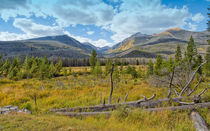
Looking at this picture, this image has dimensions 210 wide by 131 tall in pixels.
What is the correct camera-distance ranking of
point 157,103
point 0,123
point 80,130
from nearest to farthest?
point 80,130 < point 0,123 < point 157,103

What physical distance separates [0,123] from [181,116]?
663cm

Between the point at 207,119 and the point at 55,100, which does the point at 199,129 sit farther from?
the point at 55,100

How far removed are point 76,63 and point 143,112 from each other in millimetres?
120227

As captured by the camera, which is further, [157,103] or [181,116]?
[157,103]

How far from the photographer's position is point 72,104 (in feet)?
21.6

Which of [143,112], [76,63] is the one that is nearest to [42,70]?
[143,112]

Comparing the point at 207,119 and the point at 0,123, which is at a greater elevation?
the point at 0,123

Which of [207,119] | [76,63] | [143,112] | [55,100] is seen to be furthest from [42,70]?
[76,63]

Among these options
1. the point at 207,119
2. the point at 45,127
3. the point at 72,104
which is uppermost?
the point at 45,127

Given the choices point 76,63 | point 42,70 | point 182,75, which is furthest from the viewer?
point 76,63

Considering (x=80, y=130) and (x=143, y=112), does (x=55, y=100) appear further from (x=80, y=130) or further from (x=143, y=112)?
(x=143, y=112)

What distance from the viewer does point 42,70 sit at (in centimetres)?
2975

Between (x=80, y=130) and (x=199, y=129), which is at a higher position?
(x=80, y=130)

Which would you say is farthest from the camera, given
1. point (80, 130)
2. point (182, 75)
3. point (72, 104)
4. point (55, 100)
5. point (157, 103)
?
point (182, 75)
